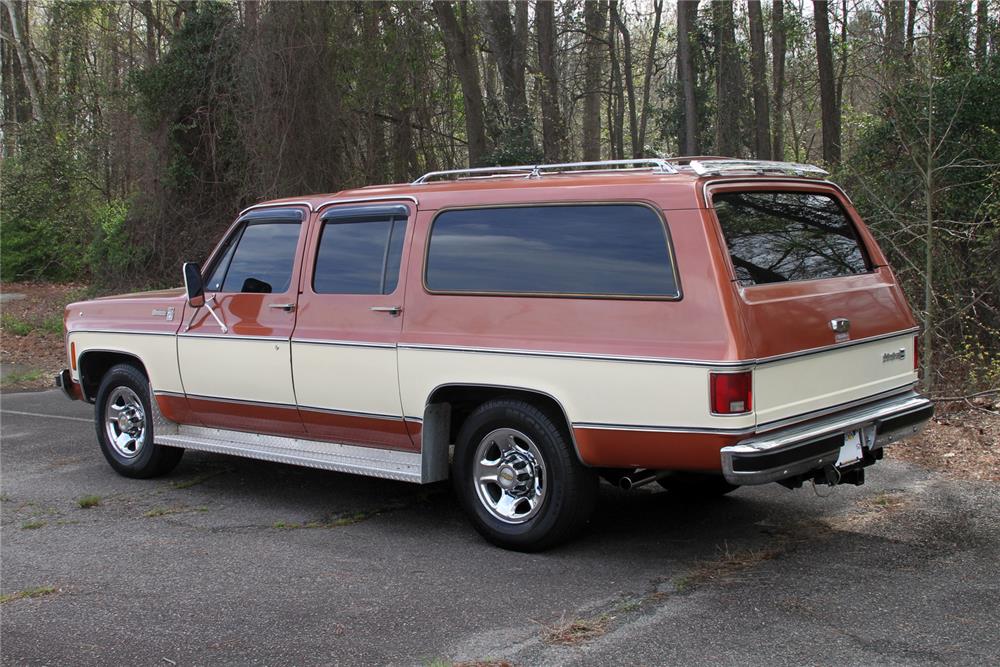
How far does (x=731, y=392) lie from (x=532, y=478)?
1336 mm

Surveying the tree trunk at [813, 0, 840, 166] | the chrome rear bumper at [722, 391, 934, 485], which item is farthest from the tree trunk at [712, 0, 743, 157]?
the chrome rear bumper at [722, 391, 934, 485]

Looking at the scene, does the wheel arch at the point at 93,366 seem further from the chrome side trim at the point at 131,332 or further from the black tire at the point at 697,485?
the black tire at the point at 697,485

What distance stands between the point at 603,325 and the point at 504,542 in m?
1.39

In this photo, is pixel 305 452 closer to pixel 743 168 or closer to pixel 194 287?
pixel 194 287

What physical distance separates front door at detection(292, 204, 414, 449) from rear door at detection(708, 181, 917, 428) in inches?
80.6

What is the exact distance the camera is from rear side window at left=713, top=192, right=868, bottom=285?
5.25m

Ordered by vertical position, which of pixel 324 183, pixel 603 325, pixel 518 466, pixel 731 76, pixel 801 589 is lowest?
pixel 801 589

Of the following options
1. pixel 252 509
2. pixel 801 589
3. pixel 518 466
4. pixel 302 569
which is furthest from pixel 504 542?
pixel 252 509

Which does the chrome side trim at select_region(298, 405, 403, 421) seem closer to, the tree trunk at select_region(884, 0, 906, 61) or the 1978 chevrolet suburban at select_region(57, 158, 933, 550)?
the 1978 chevrolet suburban at select_region(57, 158, 933, 550)

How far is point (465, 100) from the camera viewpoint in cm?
1742

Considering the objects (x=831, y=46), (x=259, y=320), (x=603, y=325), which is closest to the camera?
(x=603, y=325)

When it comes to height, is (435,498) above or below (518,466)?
below

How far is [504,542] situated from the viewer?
5.73 metres

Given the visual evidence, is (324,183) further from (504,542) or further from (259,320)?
(504,542)
